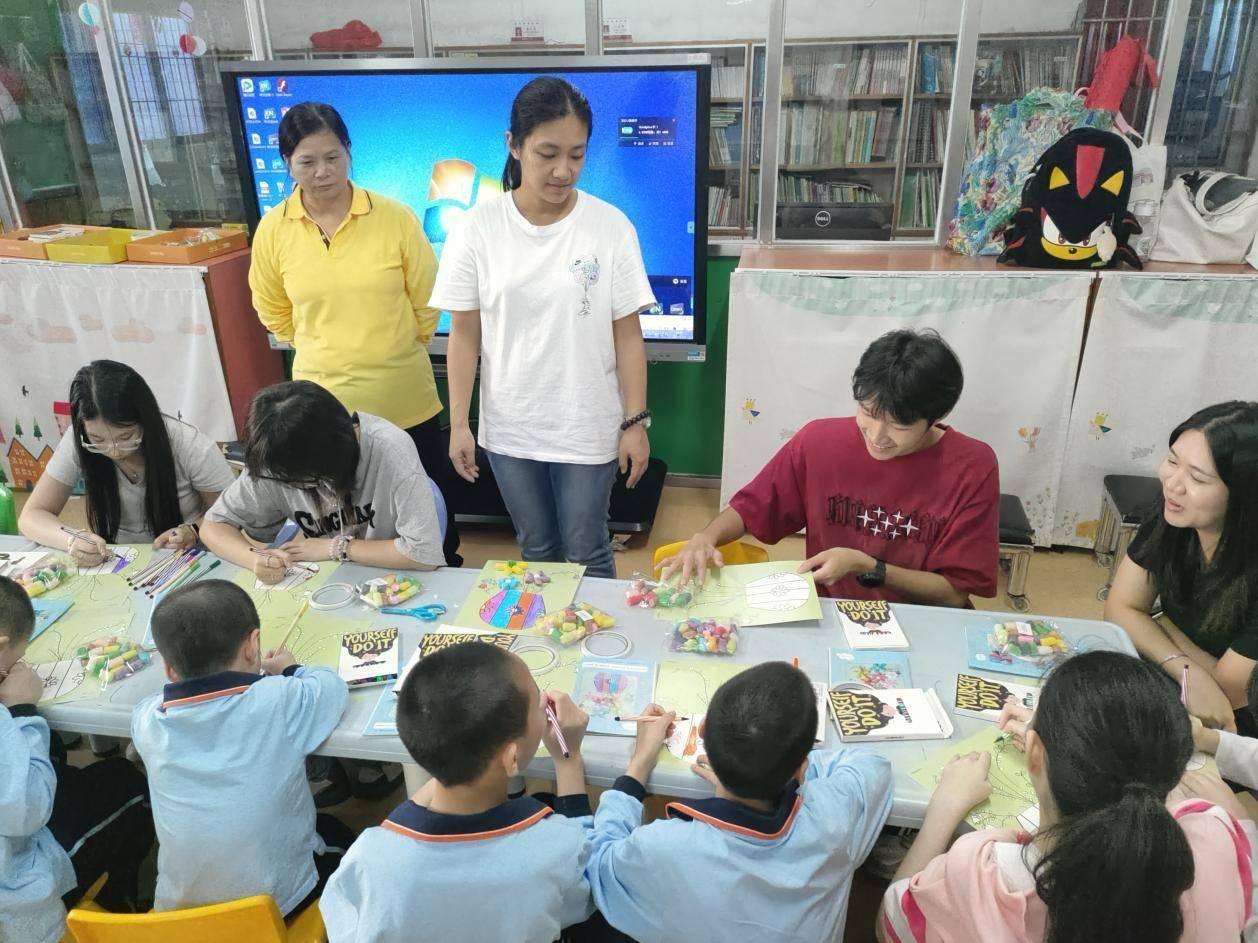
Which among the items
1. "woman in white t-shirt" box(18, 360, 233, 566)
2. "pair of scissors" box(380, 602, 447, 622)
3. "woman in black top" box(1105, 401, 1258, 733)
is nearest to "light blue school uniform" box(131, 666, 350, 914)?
"pair of scissors" box(380, 602, 447, 622)

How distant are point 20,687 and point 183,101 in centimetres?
313

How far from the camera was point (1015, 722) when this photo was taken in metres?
1.31

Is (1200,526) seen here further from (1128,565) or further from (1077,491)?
(1077,491)

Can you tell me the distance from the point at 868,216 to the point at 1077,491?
4.29 ft

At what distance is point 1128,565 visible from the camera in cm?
172

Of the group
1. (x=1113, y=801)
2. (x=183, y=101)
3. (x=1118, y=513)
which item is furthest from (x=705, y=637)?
Answer: (x=183, y=101)

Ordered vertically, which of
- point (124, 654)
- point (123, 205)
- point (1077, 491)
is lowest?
point (1077, 491)

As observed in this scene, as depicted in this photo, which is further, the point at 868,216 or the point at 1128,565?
the point at 868,216

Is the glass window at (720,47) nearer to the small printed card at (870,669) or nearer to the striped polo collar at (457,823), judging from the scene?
the small printed card at (870,669)

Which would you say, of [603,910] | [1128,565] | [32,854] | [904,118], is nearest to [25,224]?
[32,854]

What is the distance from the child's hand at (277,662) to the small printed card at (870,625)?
3.32 feet

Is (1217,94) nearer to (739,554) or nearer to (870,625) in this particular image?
(739,554)

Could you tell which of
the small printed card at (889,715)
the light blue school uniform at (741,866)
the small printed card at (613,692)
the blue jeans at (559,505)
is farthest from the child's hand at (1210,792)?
the blue jeans at (559,505)

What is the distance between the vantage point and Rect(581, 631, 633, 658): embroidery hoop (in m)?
1.54
